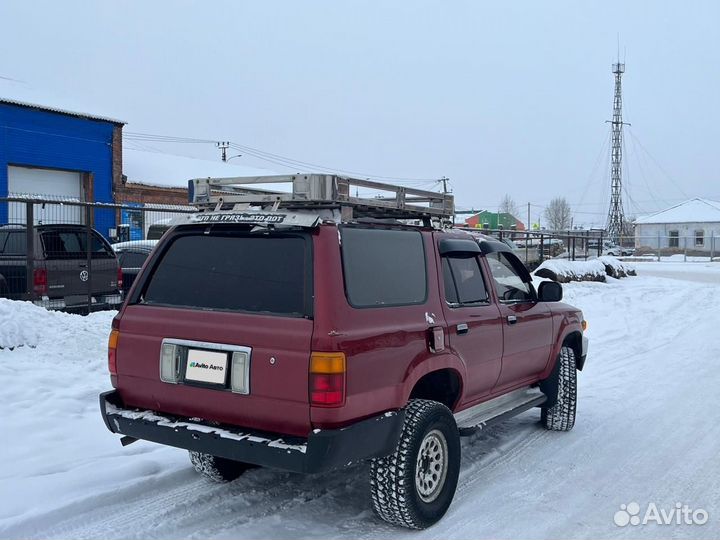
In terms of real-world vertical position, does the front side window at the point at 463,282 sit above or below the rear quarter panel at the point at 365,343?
above

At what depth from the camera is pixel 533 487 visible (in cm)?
488

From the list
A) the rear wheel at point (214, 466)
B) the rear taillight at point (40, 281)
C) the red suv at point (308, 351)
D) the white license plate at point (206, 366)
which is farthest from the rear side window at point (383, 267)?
the rear taillight at point (40, 281)

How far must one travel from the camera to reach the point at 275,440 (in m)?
3.69

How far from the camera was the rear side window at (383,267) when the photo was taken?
155 inches

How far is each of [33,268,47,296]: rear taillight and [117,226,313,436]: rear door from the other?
592 cm

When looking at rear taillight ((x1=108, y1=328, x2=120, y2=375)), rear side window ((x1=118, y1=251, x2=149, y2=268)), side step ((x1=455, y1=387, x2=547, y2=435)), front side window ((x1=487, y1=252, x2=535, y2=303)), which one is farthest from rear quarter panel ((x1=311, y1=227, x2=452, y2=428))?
rear side window ((x1=118, y1=251, x2=149, y2=268))

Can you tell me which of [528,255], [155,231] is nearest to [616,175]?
[528,255]

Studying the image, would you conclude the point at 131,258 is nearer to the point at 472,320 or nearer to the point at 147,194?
the point at 472,320

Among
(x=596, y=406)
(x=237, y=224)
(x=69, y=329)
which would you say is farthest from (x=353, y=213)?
(x=69, y=329)

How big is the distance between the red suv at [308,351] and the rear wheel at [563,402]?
160 centimetres

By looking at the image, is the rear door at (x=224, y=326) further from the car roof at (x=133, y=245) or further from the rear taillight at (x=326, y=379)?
the car roof at (x=133, y=245)

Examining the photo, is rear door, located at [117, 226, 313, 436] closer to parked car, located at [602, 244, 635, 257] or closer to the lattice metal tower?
parked car, located at [602, 244, 635, 257]

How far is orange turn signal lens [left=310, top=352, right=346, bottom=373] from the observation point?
3.55 metres

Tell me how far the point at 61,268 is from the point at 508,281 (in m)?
7.07
